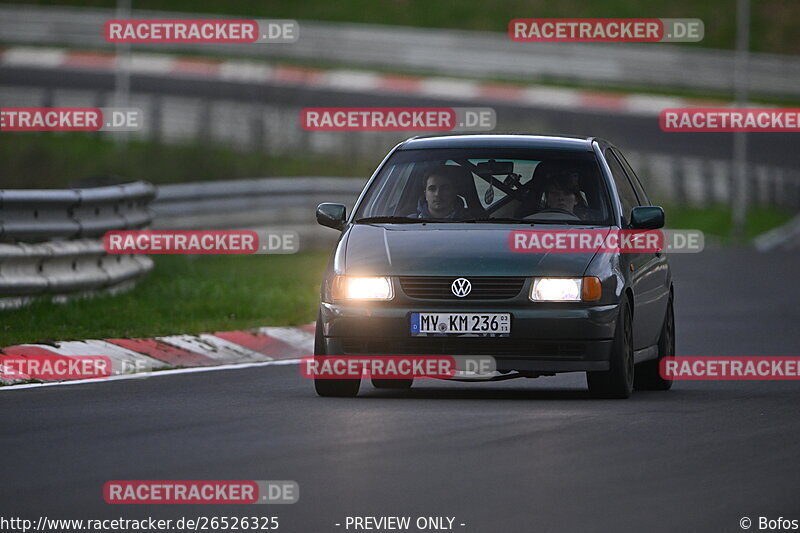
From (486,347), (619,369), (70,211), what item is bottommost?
(619,369)

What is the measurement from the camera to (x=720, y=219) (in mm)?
35500

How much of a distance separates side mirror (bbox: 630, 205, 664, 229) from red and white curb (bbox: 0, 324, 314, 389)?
323 cm

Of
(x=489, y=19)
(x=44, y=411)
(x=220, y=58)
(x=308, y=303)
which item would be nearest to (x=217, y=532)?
(x=44, y=411)

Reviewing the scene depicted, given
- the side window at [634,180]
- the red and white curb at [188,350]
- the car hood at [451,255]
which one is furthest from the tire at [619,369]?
the red and white curb at [188,350]

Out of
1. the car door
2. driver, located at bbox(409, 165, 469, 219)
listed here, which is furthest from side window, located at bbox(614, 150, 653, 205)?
driver, located at bbox(409, 165, 469, 219)

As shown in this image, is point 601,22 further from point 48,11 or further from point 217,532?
point 217,532

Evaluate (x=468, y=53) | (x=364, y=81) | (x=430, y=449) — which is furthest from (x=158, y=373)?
(x=468, y=53)

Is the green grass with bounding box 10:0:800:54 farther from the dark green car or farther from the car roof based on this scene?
the dark green car

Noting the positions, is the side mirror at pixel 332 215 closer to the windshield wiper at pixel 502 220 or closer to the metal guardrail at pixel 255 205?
the windshield wiper at pixel 502 220

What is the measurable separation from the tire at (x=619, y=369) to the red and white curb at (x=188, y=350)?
319 centimetres

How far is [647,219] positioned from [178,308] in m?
5.43

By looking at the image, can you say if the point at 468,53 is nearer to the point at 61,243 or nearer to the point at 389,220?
the point at 61,243

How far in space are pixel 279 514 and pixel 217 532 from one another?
38 centimetres

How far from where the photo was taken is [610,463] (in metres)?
8.74
